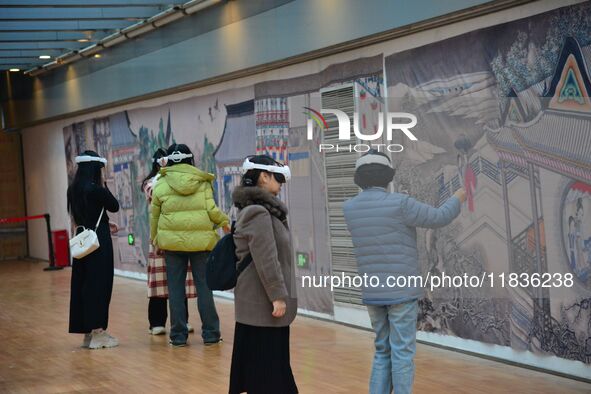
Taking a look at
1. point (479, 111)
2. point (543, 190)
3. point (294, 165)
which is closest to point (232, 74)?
point (294, 165)

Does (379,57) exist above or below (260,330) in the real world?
above

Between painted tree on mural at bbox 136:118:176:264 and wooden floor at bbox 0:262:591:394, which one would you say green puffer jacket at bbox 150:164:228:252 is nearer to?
wooden floor at bbox 0:262:591:394

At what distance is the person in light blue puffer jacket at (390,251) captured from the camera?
18.6 feet

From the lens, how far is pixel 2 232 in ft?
70.3

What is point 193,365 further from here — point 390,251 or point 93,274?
point 390,251

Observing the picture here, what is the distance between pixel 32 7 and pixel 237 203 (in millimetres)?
7629

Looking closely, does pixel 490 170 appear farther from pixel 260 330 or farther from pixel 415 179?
pixel 260 330

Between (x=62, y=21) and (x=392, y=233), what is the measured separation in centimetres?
934

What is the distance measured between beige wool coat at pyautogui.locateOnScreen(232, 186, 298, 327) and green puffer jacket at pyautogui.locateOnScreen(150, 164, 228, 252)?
2.95 meters

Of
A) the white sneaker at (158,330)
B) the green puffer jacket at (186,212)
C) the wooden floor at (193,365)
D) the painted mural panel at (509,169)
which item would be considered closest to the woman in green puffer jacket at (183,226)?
→ the green puffer jacket at (186,212)

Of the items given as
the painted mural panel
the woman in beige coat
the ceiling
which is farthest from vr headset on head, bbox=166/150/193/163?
the ceiling

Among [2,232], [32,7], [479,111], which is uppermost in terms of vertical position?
[32,7]

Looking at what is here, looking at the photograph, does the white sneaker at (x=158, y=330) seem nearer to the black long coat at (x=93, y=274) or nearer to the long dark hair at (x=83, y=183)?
the black long coat at (x=93, y=274)

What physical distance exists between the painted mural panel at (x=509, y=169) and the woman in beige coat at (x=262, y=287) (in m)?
2.06
